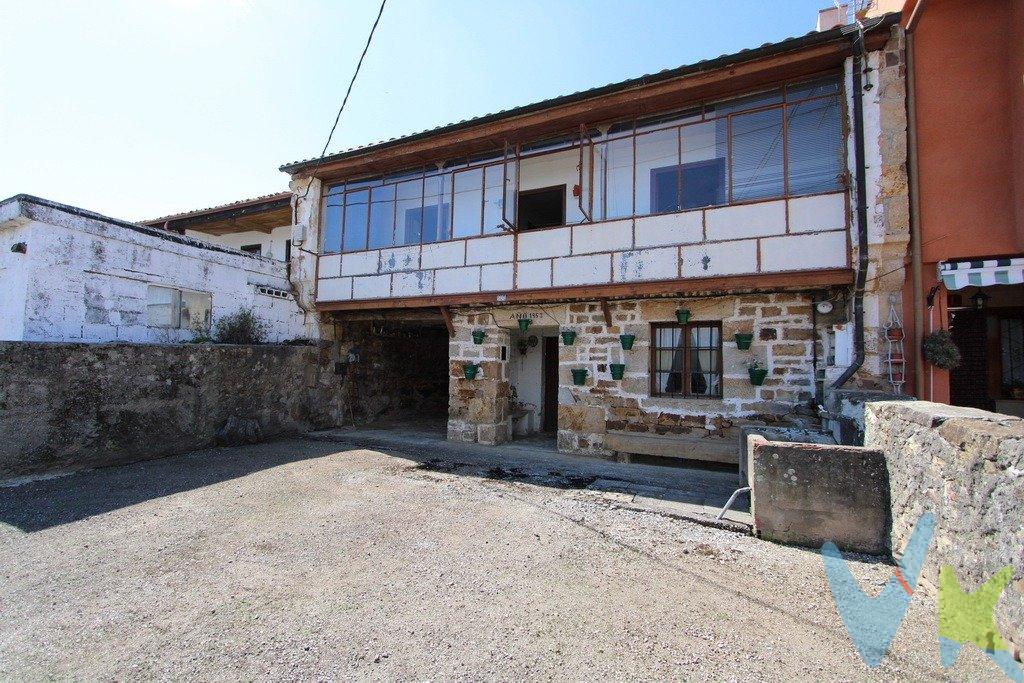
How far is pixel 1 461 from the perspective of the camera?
5.33 metres

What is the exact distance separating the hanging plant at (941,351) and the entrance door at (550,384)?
234 inches

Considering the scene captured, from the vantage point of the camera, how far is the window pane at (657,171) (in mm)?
7230

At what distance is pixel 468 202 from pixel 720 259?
4.60 metres

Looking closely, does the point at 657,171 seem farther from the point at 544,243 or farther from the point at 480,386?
the point at 480,386

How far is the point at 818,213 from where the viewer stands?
20.0 ft

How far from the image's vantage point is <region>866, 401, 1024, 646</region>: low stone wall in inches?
83.4

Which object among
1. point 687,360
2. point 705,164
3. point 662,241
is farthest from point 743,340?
point 705,164

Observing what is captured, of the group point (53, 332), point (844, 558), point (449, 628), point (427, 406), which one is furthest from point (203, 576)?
point (427, 406)

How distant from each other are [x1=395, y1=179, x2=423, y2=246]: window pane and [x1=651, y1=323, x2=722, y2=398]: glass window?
495cm

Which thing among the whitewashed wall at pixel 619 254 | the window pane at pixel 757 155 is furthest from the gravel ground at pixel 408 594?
the window pane at pixel 757 155

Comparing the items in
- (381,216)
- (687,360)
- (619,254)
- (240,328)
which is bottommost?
(687,360)

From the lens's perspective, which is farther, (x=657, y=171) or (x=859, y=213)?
(x=657, y=171)

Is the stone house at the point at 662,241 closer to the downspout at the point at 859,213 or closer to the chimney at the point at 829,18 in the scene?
the downspout at the point at 859,213

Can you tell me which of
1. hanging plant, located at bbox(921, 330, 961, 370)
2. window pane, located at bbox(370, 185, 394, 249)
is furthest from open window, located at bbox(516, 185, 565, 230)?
hanging plant, located at bbox(921, 330, 961, 370)
